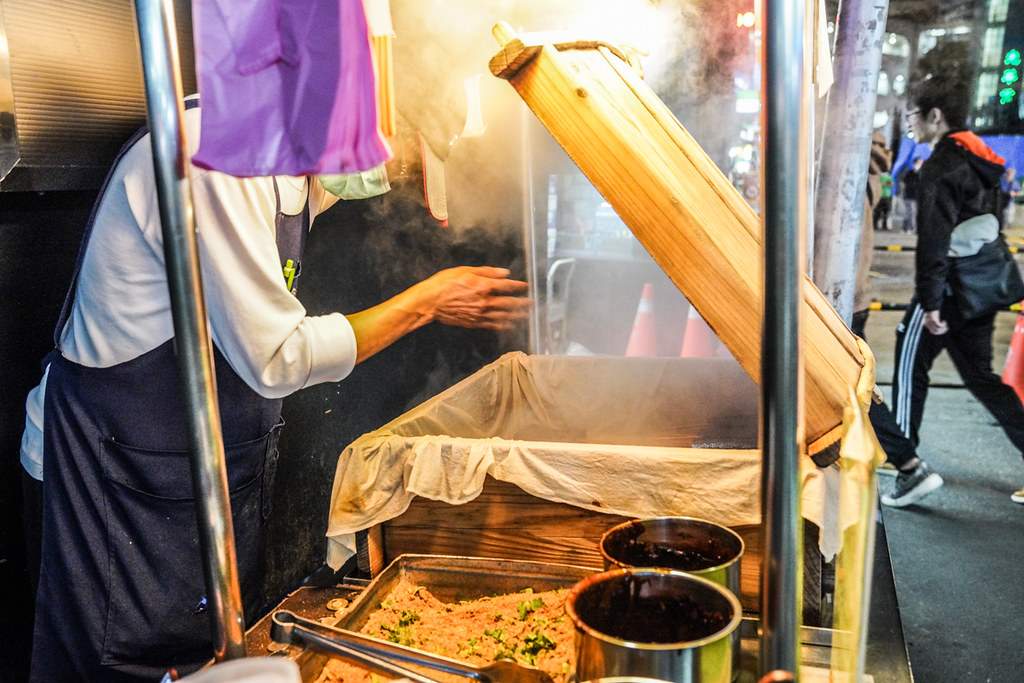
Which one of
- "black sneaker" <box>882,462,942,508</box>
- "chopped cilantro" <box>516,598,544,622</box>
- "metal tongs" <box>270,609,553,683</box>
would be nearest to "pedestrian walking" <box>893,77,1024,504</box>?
"black sneaker" <box>882,462,942,508</box>

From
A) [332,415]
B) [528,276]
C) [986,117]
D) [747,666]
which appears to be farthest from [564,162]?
[986,117]

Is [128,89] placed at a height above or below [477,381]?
above

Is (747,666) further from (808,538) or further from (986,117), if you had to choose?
(986,117)

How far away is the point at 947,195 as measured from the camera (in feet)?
16.9

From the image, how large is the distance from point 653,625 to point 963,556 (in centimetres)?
420

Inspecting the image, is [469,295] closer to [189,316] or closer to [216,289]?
[216,289]

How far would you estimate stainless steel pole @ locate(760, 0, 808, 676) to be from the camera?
83 cm

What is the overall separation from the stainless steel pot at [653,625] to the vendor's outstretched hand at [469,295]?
120 cm

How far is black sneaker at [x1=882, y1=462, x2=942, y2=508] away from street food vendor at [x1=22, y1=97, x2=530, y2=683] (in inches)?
160

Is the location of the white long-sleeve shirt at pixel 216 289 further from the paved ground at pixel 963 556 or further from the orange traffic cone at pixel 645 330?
the orange traffic cone at pixel 645 330

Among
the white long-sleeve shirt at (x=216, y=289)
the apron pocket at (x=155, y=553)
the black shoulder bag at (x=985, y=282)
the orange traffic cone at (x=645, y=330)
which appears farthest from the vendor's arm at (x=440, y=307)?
the orange traffic cone at (x=645, y=330)

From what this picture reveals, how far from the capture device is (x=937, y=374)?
844cm

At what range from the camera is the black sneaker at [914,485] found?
203 inches

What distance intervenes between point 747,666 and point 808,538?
42 centimetres
